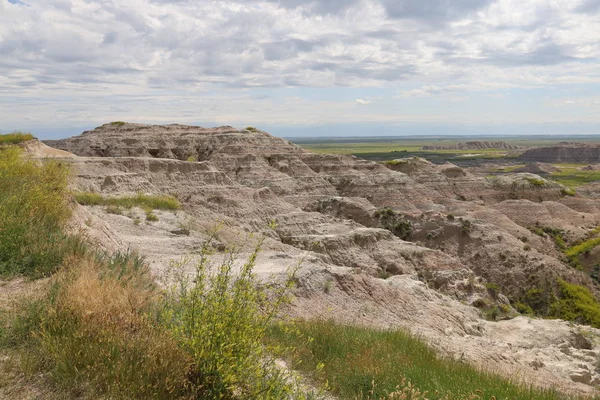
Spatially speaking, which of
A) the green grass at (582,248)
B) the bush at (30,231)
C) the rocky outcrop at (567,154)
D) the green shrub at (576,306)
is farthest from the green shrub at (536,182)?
the rocky outcrop at (567,154)

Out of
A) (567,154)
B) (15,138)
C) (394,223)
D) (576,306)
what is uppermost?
(15,138)

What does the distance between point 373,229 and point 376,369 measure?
28.0 m

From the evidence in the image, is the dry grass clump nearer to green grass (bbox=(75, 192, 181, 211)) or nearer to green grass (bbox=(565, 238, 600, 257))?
green grass (bbox=(75, 192, 181, 211))

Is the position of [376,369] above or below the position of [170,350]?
below

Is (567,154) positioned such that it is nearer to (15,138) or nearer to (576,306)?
(576,306)

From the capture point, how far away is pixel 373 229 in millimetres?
34250

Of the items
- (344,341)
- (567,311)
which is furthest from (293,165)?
(344,341)

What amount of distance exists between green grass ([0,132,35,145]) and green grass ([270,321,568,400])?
30.6 m

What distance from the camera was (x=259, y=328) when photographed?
17.1 feet

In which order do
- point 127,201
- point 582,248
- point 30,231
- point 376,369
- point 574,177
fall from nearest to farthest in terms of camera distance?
point 376,369 < point 30,231 < point 127,201 < point 582,248 < point 574,177

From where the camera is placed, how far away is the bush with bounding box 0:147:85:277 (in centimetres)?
780

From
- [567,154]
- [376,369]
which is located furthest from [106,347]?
[567,154]

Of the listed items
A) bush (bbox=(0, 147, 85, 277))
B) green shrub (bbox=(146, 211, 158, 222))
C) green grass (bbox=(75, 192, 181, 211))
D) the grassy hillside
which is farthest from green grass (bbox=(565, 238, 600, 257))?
bush (bbox=(0, 147, 85, 277))

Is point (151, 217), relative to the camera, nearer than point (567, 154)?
Yes
